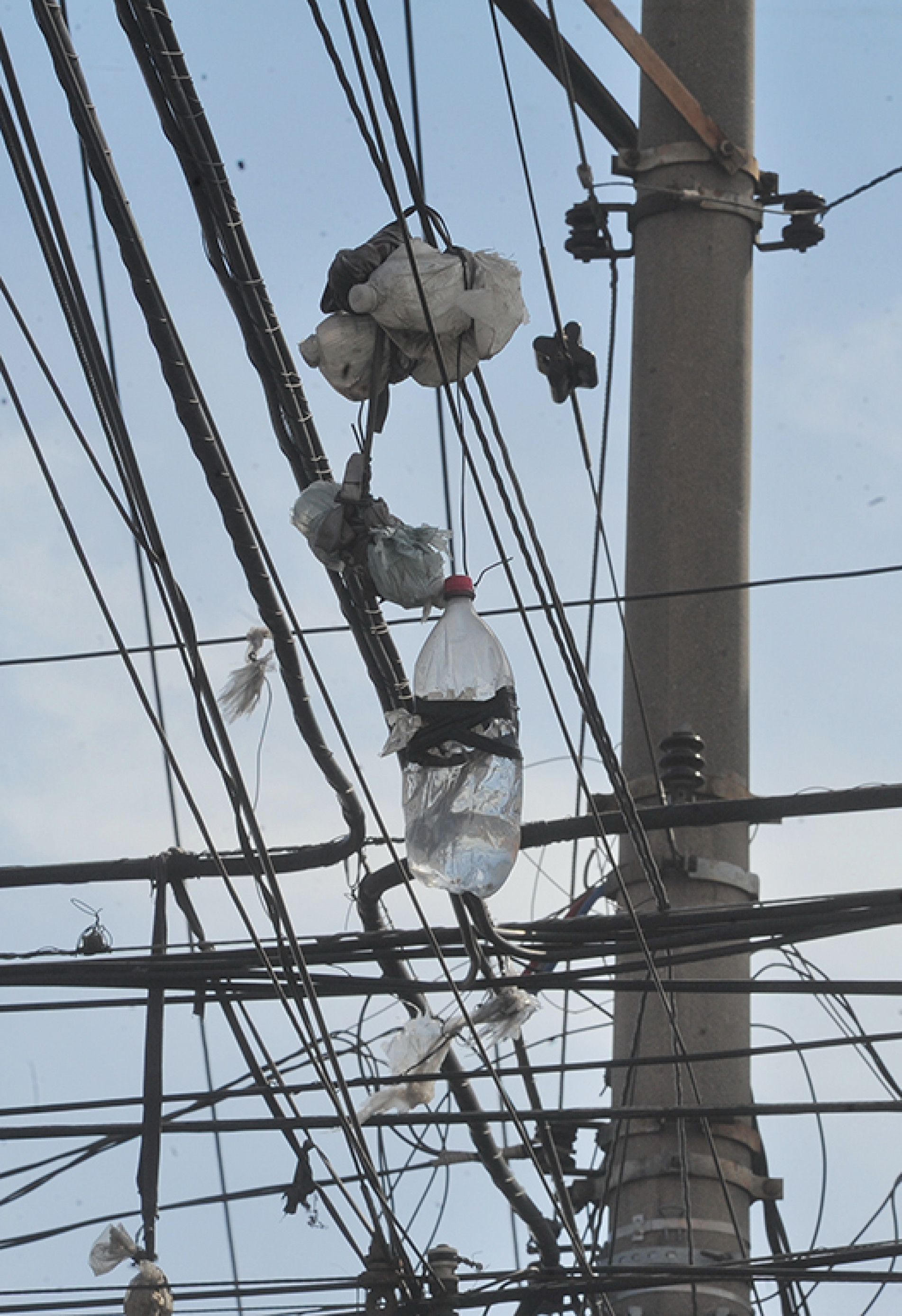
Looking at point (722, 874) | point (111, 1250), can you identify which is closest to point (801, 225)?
point (722, 874)

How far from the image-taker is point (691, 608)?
20.8 feet

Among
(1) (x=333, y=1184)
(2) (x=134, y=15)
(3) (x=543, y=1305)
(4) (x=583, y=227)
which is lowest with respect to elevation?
(3) (x=543, y=1305)

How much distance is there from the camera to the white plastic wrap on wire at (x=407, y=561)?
3838 mm

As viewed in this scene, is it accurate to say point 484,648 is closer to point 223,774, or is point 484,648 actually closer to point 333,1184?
point 223,774

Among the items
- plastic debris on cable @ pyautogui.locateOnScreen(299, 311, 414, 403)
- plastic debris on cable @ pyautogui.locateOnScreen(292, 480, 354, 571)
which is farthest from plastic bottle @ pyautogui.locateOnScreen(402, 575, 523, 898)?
plastic debris on cable @ pyautogui.locateOnScreen(299, 311, 414, 403)

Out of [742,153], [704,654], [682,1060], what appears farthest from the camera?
[742,153]

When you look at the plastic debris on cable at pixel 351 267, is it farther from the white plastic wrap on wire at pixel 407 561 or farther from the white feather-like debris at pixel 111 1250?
the white feather-like debris at pixel 111 1250

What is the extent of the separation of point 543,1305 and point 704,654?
220cm

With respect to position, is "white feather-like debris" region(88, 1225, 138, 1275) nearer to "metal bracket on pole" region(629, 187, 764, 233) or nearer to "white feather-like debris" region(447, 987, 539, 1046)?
"white feather-like debris" region(447, 987, 539, 1046)

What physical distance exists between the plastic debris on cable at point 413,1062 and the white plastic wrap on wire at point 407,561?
2086 millimetres

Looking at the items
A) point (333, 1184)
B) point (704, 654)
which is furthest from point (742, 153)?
point (333, 1184)

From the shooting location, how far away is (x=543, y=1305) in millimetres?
5758

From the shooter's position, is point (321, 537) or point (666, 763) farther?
point (666, 763)

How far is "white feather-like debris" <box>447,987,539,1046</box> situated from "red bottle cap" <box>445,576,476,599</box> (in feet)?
5.87
